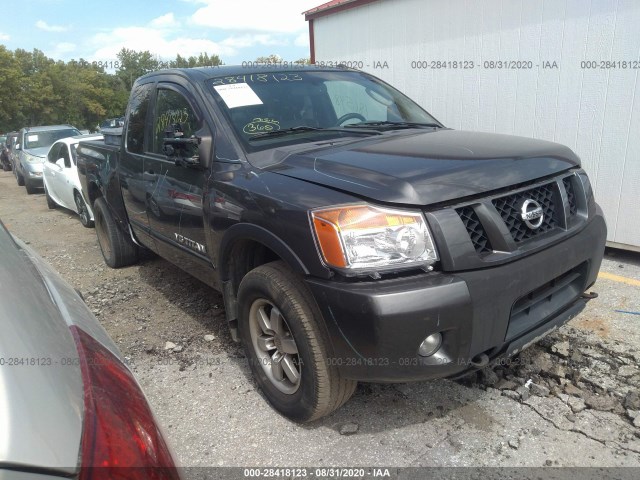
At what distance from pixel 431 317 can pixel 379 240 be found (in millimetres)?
379

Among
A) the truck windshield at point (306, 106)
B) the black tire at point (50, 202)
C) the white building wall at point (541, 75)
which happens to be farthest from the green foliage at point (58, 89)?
the truck windshield at point (306, 106)

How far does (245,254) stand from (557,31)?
424 cm

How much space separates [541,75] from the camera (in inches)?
209

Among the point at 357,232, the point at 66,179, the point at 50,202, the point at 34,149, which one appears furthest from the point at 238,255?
the point at 34,149

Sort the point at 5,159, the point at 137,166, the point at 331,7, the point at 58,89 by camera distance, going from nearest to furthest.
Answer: the point at 137,166, the point at 331,7, the point at 5,159, the point at 58,89

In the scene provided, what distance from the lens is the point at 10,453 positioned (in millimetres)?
827

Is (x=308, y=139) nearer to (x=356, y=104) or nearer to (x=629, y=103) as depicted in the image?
(x=356, y=104)

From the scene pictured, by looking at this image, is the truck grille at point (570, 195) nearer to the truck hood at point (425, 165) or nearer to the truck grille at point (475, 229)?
the truck hood at point (425, 165)

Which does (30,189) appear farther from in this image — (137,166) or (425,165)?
(425,165)

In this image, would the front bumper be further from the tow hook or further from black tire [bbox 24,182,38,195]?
black tire [bbox 24,182,38,195]

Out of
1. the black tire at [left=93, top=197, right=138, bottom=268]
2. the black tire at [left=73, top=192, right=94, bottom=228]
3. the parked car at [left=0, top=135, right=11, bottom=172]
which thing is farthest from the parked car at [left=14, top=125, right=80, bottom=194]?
the parked car at [left=0, top=135, right=11, bottom=172]

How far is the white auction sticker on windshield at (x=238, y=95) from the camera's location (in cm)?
310

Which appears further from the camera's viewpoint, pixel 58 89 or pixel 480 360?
pixel 58 89

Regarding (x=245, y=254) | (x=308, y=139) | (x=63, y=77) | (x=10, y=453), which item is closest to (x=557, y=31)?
(x=308, y=139)
